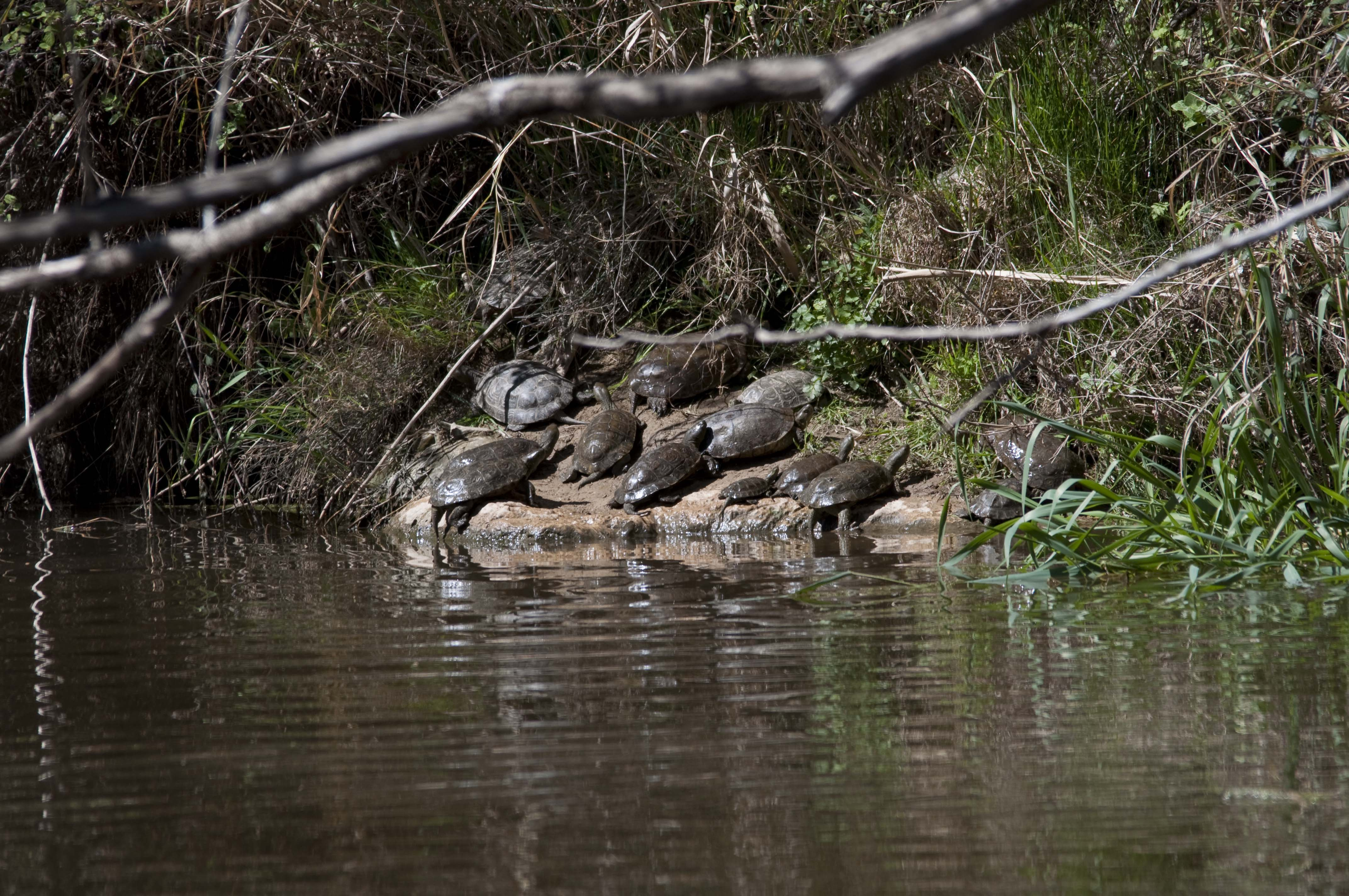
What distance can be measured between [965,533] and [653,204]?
312 centimetres

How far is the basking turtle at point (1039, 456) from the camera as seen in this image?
636 cm

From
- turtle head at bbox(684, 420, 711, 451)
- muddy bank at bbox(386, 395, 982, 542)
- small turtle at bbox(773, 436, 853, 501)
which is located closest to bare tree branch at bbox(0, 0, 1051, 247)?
muddy bank at bbox(386, 395, 982, 542)

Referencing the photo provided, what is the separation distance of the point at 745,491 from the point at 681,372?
124 centimetres

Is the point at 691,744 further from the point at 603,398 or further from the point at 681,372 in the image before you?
the point at 603,398

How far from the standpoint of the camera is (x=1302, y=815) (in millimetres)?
2035

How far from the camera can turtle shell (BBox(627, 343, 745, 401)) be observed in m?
7.86

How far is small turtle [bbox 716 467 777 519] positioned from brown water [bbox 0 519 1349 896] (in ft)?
7.53

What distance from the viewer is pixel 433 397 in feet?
25.1

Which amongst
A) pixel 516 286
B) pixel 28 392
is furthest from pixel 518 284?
pixel 28 392

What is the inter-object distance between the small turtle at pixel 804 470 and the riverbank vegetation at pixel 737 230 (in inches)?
16.1

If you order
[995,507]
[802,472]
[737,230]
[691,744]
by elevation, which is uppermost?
[737,230]

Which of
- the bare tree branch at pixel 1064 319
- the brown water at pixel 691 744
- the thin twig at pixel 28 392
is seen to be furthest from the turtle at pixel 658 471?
the bare tree branch at pixel 1064 319

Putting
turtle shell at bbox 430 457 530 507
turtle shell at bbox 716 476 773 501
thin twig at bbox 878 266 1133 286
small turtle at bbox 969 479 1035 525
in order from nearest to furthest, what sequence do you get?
1. thin twig at bbox 878 266 1133 286
2. small turtle at bbox 969 479 1035 525
3. turtle shell at bbox 716 476 773 501
4. turtle shell at bbox 430 457 530 507

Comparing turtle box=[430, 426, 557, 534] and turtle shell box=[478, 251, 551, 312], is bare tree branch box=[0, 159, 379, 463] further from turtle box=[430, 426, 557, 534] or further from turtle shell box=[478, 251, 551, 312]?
turtle shell box=[478, 251, 551, 312]
